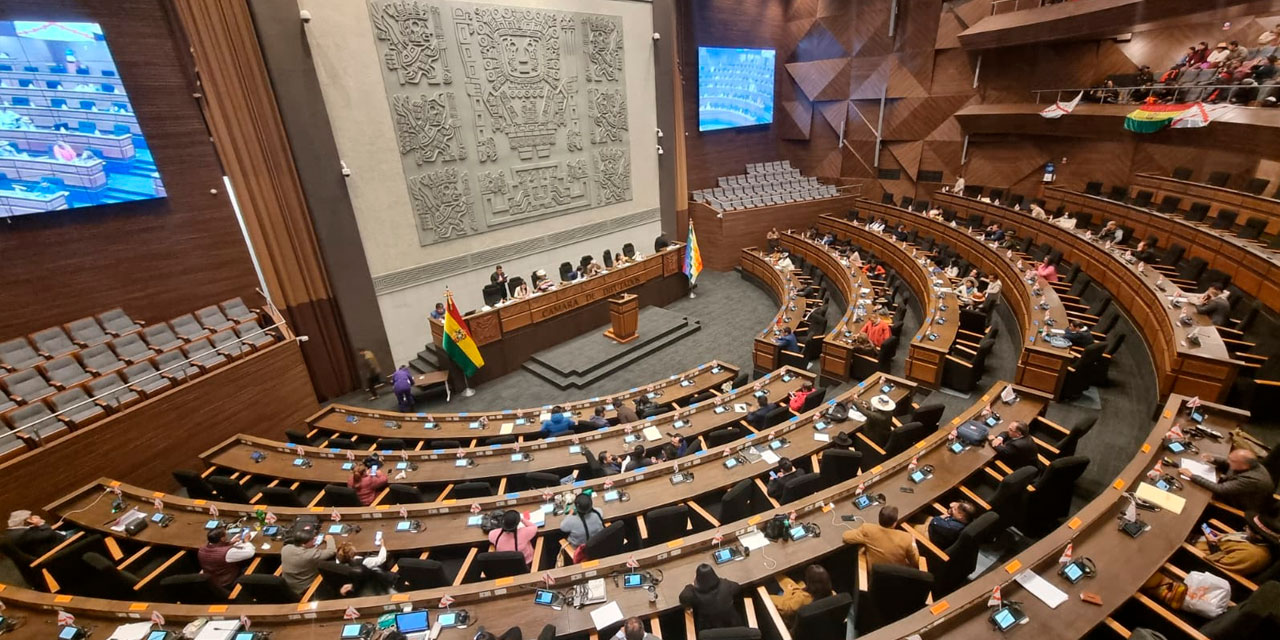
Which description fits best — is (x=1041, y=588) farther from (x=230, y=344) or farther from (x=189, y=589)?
(x=230, y=344)

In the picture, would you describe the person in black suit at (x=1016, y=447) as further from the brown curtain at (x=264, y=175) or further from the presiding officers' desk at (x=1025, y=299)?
the brown curtain at (x=264, y=175)

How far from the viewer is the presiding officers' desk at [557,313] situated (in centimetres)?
944

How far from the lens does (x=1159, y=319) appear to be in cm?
663

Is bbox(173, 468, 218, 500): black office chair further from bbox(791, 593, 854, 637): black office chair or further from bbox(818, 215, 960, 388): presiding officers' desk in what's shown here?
bbox(818, 215, 960, 388): presiding officers' desk

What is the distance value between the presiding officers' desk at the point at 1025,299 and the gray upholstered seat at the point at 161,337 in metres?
11.3

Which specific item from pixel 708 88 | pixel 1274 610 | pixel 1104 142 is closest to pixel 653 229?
pixel 708 88

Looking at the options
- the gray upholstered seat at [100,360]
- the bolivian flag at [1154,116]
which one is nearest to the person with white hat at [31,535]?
the gray upholstered seat at [100,360]

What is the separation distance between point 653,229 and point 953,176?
8.72 metres

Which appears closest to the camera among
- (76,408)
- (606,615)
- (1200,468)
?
(606,615)

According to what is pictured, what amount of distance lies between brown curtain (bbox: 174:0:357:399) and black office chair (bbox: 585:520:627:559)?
7.19m

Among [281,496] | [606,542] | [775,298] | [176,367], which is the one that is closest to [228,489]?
[281,496]

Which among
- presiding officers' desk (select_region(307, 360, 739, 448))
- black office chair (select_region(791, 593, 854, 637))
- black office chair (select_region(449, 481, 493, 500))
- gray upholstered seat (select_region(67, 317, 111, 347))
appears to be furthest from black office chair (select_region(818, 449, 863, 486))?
gray upholstered seat (select_region(67, 317, 111, 347))

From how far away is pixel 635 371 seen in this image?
9.67 meters

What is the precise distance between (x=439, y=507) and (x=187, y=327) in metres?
5.90
